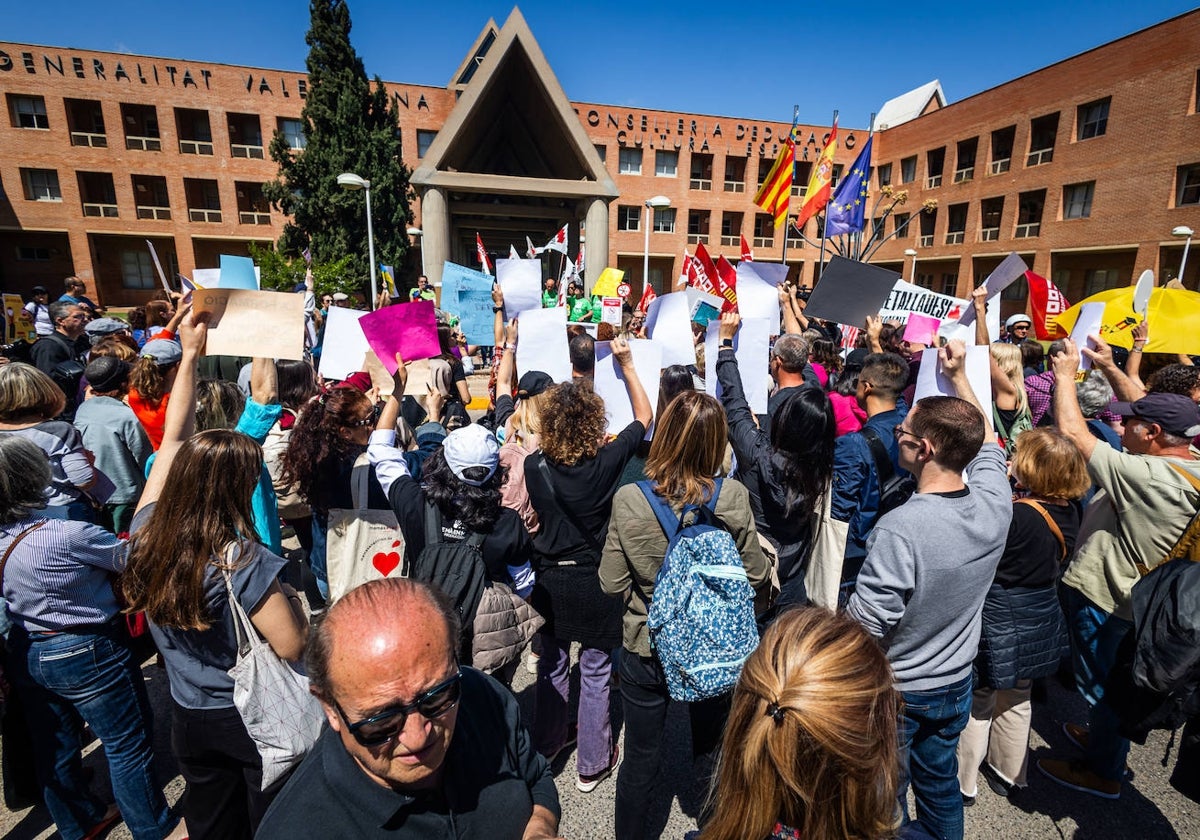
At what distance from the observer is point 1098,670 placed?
8.64 feet

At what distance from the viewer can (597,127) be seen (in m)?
31.4

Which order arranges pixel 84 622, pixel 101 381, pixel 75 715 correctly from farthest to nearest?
pixel 101 381, pixel 75 715, pixel 84 622

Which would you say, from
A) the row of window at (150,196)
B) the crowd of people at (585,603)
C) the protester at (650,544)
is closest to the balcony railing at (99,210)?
the row of window at (150,196)

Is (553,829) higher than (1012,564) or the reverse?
the reverse

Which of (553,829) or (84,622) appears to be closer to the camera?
(553,829)

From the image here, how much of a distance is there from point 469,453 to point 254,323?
1356mm

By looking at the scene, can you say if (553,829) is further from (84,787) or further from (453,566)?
(84,787)

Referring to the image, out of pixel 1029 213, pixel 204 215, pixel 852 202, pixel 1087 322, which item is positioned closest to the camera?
pixel 1087 322

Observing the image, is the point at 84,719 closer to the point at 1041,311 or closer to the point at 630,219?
the point at 1041,311

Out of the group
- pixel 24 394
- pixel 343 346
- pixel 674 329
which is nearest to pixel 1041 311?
pixel 674 329

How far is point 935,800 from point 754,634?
1049mm

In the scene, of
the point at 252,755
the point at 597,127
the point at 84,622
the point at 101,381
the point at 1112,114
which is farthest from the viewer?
the point at 597,127

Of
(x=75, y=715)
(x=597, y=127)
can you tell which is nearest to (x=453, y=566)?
(x=75, y=715)

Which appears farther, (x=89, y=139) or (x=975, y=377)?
(x=89, y=139)
